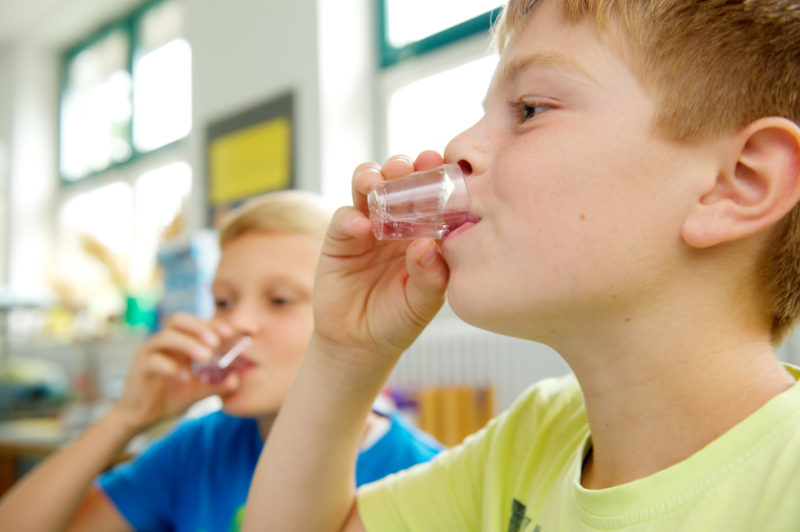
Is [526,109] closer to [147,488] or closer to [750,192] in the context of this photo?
[750,192]

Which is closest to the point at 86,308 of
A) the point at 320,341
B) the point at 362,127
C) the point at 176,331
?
the point at 362,127

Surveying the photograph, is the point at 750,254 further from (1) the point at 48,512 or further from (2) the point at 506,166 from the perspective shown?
(1) the point at 48,512

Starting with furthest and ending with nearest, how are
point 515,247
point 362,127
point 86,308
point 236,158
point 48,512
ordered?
point 86,308 → point 236,158 → point 362,127 → point 48,512 → point 515,247

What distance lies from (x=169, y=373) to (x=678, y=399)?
81cm

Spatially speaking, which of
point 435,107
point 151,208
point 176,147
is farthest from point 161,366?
point 151,208

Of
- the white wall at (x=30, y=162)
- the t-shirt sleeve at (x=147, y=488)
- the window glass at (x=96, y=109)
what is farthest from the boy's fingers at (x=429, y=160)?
the white wall at (x=30, y=162)

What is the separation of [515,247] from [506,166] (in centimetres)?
7

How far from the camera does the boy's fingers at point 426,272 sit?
0.68 meters

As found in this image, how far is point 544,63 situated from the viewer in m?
0.58

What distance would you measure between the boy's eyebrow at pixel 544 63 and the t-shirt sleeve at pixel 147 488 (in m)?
0.90

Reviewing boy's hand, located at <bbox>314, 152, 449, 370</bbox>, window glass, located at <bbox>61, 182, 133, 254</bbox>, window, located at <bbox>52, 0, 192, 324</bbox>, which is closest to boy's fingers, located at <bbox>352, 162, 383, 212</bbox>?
boy's hand, located at <bbox>314, 152, 449, 370</bbox>

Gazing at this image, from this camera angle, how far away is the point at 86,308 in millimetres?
3686

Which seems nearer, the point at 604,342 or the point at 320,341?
the point at 604,342

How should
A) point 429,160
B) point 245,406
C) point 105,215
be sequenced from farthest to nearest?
point 105,215, point 245,406, point 429,160
